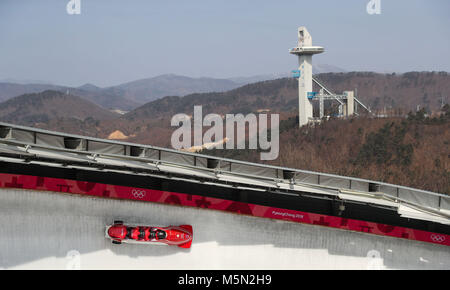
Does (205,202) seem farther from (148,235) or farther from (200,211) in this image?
(148,235)

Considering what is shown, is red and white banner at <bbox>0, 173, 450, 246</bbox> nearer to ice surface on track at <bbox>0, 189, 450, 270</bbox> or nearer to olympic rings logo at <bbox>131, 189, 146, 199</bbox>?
olympic rings logo at <bbox>131, 189, 146, 199</bbox>

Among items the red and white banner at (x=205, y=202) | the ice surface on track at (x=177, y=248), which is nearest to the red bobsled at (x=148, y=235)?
the ice surface on track at (x=177, y=248)

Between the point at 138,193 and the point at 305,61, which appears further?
the point at 305,61

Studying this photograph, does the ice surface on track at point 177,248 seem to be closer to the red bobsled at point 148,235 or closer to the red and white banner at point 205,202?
the red and white banner at point 205,202

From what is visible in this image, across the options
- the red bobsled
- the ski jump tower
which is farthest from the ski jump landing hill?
the ski jump tower

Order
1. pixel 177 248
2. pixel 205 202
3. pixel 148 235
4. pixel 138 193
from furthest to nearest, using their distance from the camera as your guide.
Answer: pixel 205 202 → pixel 177 248 → pixel 138 193 → pixel 148 235

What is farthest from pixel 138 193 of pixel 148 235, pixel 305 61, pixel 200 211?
pixel 305 61

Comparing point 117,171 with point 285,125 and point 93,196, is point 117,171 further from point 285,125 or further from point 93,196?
point 285,125
